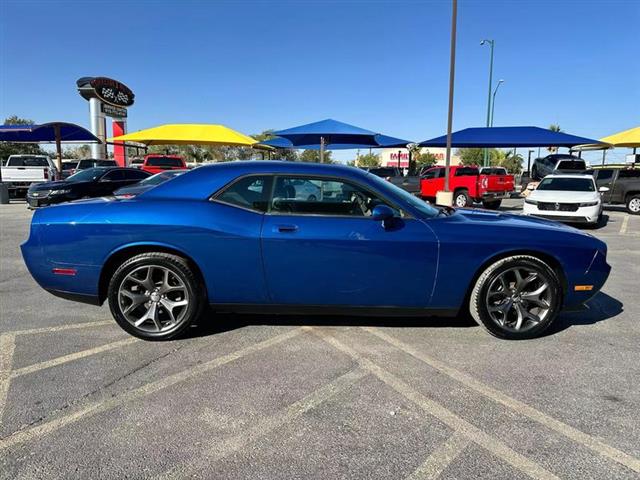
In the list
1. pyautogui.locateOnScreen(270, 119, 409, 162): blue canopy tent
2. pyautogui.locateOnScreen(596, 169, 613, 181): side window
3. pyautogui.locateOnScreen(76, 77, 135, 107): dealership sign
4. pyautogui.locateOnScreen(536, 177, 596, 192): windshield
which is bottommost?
pyautogui.locateOnScreen(536, 177, 596, 192): windshield

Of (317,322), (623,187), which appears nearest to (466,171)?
(623,187)

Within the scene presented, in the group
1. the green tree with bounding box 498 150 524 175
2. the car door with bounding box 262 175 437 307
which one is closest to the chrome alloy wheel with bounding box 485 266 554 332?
the car door with bounding box 262 175 437 307

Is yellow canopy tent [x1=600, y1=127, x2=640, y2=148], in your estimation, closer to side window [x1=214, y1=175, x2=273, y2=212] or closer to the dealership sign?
side window [x1=214, y1=175, x2=273, y2=212]

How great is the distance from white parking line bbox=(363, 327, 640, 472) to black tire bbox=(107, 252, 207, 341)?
5.33 ft

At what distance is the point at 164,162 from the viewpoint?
21.6 meters

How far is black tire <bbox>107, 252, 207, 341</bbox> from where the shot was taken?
3506 mm

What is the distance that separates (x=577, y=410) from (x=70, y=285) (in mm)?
3826

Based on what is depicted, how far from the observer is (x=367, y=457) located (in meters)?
2.22

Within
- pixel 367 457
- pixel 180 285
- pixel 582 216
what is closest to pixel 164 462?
pixel 367 457

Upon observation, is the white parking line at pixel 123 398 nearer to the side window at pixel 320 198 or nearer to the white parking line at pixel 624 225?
the side window at pixel 320 198

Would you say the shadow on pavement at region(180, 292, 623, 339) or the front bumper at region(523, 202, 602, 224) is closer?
the shadow on pavement at region(180, 292, 623, 339)

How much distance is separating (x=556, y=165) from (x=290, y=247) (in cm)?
2364

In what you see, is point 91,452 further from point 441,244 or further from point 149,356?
point 441,244

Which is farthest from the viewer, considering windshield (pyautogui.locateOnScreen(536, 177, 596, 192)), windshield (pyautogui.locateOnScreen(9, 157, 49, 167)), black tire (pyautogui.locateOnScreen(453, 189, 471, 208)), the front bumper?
windshield (pyautogui.locateOnScreen(9, 157, 49, 167))
